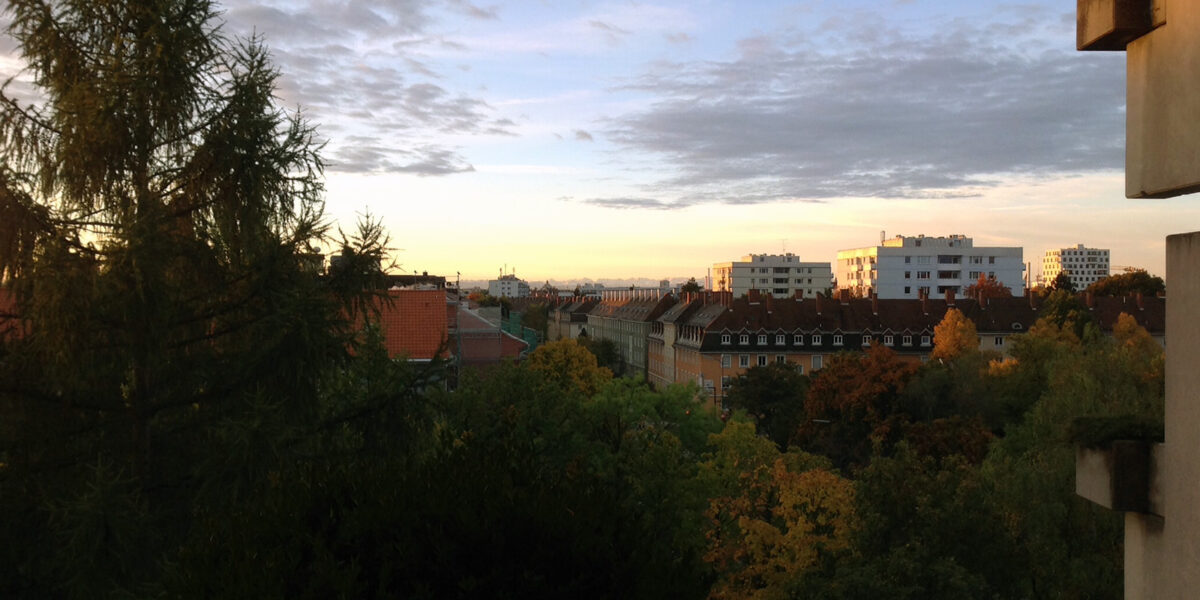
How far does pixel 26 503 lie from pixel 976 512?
17689mm

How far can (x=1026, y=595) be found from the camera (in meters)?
22.8

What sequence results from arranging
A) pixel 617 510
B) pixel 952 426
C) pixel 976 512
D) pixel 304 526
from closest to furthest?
pixel 304 526 → pixel 617 510 → pixel 976 512 → pixel 952 426

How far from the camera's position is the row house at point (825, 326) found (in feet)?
269

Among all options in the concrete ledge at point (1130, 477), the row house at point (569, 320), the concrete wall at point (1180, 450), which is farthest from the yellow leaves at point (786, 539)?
the row house at point (569, 320)

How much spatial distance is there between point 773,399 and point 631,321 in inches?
2172

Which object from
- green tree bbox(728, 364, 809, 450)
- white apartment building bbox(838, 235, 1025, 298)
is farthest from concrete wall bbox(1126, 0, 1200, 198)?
white apartment building bbox(838, 235, 1025, 298)

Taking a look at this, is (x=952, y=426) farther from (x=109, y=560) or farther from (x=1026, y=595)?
(x=109, y=560)

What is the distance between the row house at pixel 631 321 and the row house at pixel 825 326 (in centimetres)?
1638

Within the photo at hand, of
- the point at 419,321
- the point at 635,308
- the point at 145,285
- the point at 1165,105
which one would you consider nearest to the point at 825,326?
the point at 635,308

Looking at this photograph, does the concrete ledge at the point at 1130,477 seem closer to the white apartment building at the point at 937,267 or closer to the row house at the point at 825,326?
the row house at the point at 825,326

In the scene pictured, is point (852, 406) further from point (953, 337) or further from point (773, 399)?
point (953, 337)

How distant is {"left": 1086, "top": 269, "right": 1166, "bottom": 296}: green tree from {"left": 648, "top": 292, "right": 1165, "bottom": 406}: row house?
31253 mm

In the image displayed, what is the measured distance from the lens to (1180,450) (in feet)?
13.4

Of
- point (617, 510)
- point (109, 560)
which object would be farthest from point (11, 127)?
point (617, 510)
